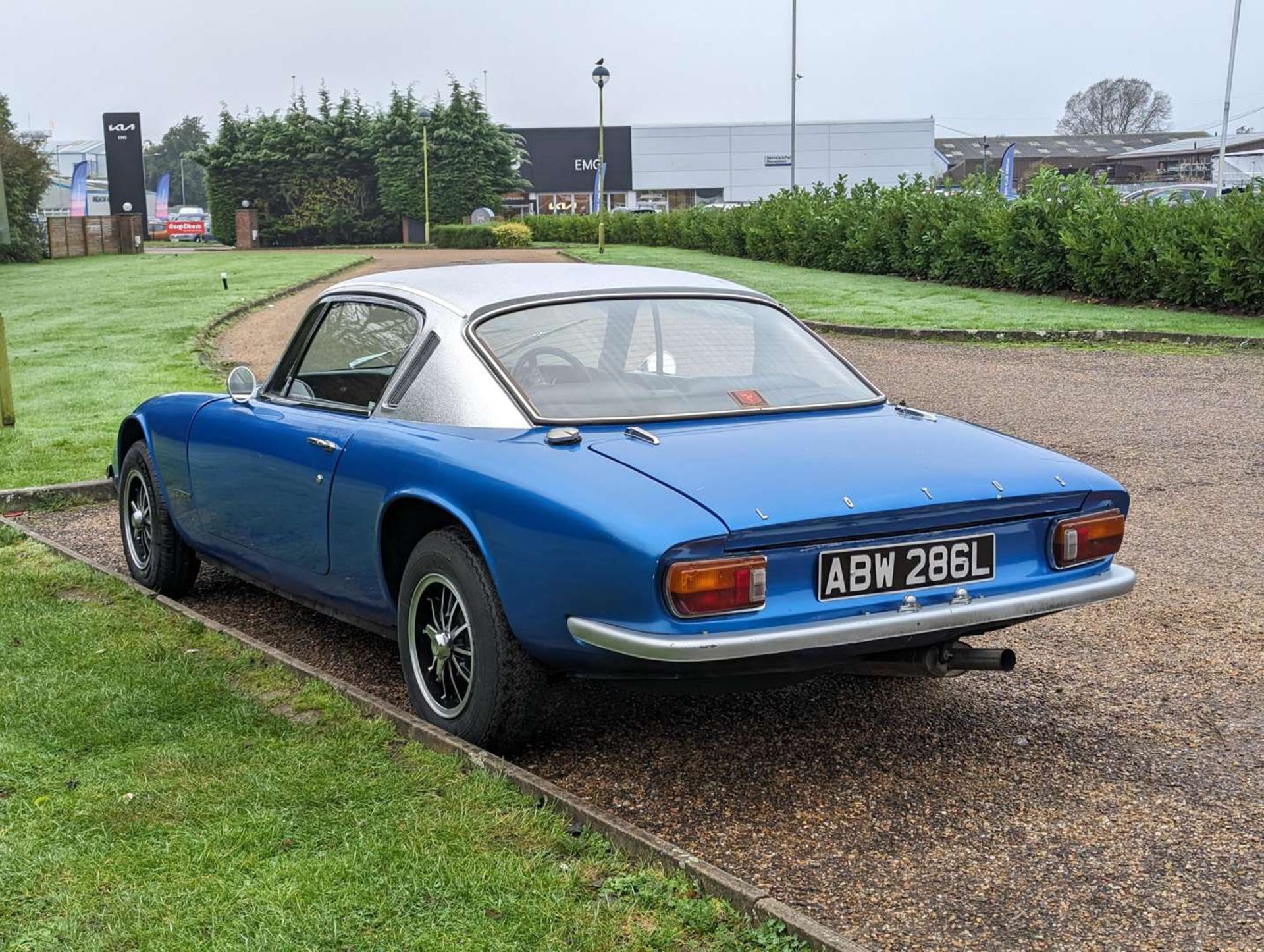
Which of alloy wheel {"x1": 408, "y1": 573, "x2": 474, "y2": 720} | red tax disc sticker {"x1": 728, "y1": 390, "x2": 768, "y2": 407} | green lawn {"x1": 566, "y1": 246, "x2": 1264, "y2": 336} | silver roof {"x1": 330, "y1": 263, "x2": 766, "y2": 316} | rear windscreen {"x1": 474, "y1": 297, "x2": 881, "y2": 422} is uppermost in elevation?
silver roof {"x1": 330, "y1": 263, "x2": 766, "y2": 316}

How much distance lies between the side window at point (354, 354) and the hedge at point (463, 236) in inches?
1682

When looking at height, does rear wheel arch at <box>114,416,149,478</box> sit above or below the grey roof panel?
below

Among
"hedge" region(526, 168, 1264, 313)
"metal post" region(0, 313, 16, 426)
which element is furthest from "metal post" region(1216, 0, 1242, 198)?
"metal post" region(0, 313, 16, 426)

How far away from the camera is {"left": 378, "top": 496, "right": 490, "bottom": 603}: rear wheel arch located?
4.18 meters

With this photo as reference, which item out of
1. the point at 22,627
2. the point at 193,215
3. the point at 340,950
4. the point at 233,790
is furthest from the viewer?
the point at 193,215

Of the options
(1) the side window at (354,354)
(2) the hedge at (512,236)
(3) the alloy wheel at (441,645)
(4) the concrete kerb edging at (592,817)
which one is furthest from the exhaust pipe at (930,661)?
(2) the hedge at (512,236)

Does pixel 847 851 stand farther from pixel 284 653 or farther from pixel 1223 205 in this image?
pixel 1223 205

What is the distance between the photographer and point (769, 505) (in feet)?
11.5

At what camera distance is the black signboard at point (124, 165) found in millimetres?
60625

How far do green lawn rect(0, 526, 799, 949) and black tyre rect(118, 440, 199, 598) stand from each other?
A: 48.8 inches

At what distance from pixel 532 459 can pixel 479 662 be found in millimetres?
595

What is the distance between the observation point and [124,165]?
201 ft

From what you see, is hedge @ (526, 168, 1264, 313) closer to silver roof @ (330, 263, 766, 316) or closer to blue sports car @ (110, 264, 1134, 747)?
silver roof @ (330, 263, 766, 316)

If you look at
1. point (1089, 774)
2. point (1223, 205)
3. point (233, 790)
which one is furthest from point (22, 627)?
point (1223, 205)
